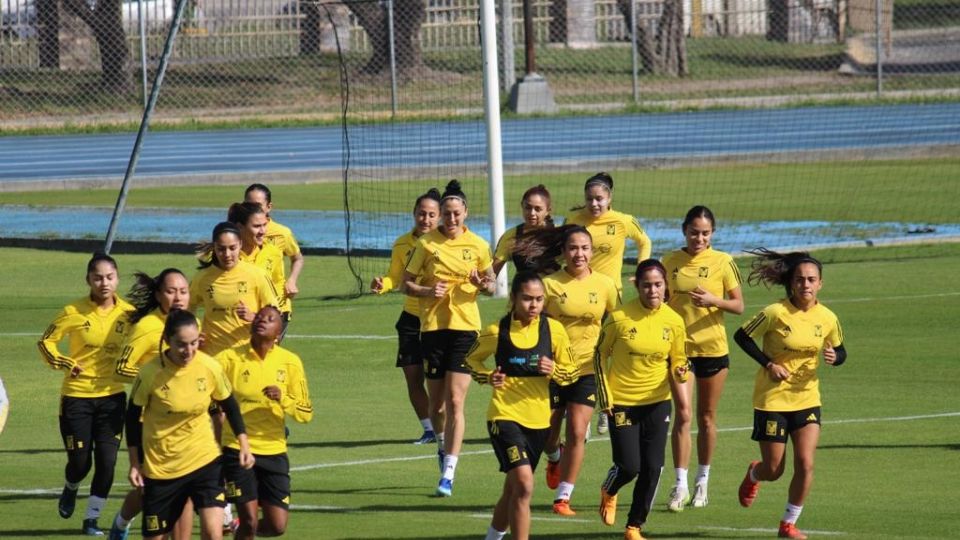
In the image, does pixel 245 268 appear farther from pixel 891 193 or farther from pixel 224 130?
pixel 224 130

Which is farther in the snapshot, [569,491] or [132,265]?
[132,265]

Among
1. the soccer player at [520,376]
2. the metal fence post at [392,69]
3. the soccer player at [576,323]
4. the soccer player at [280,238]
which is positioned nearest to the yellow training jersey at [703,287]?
the soccer player at [576,323]

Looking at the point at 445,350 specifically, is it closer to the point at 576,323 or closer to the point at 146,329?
the point at 576,323

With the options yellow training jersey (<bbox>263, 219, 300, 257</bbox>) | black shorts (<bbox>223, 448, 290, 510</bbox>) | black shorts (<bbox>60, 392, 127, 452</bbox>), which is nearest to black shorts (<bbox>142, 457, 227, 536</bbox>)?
black shorts (<bbox>223, 448, 290, 510</bbox>)

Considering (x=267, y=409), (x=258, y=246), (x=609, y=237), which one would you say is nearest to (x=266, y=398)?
(x=267, y=409)

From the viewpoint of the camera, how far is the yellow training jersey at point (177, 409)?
9727 millimetres

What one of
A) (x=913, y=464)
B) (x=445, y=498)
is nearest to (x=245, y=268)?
(x=445, y=498)

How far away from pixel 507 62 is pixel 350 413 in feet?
95.2

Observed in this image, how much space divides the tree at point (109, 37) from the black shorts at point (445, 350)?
28444mm

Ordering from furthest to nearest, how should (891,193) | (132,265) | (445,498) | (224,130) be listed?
(224,130) < (891,193) < (132,265) < (445,498)

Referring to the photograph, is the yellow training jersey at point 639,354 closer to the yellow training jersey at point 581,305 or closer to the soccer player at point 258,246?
the yellow training jersey at point 581,305

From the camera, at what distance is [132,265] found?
25.2 m

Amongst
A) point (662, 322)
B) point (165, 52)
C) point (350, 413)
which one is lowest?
point (350, 413)

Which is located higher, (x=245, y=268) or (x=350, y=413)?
(x=245, y=268)
